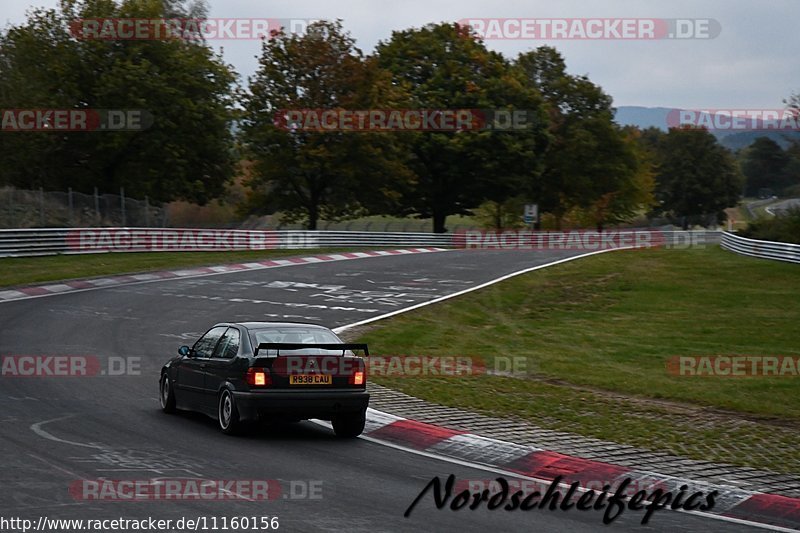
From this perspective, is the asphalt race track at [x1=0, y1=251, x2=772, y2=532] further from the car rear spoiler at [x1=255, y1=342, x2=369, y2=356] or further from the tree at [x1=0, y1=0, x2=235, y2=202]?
the tree at [x1=0, y1=0, x2=235, y2=202]

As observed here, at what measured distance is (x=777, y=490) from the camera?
348 inches

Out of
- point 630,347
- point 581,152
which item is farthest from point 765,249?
point 581,152

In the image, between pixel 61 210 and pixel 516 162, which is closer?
pixel 61 210

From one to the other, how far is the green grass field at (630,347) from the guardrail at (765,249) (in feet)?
3.01

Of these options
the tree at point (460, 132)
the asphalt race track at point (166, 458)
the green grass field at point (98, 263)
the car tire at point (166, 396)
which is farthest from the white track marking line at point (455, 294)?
the tree at point (460, 132)

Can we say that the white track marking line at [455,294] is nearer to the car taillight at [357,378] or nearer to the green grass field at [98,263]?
the car taillight at [357,378]

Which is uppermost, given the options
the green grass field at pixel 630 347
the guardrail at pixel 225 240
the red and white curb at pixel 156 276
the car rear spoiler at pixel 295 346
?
the guardrail at pixel 225 240

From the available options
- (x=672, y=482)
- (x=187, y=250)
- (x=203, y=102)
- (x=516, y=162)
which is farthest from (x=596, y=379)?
(x=516, y=162)

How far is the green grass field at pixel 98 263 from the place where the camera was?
2972 cm

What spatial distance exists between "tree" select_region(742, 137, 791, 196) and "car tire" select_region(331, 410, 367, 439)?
16011 centimetres

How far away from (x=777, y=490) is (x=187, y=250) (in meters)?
34.4

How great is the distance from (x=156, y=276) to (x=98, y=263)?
11.2ft

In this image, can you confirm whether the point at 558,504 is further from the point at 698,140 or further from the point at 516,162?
the point at 698,140

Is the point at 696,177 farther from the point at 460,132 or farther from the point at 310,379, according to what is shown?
the point at 310,379
